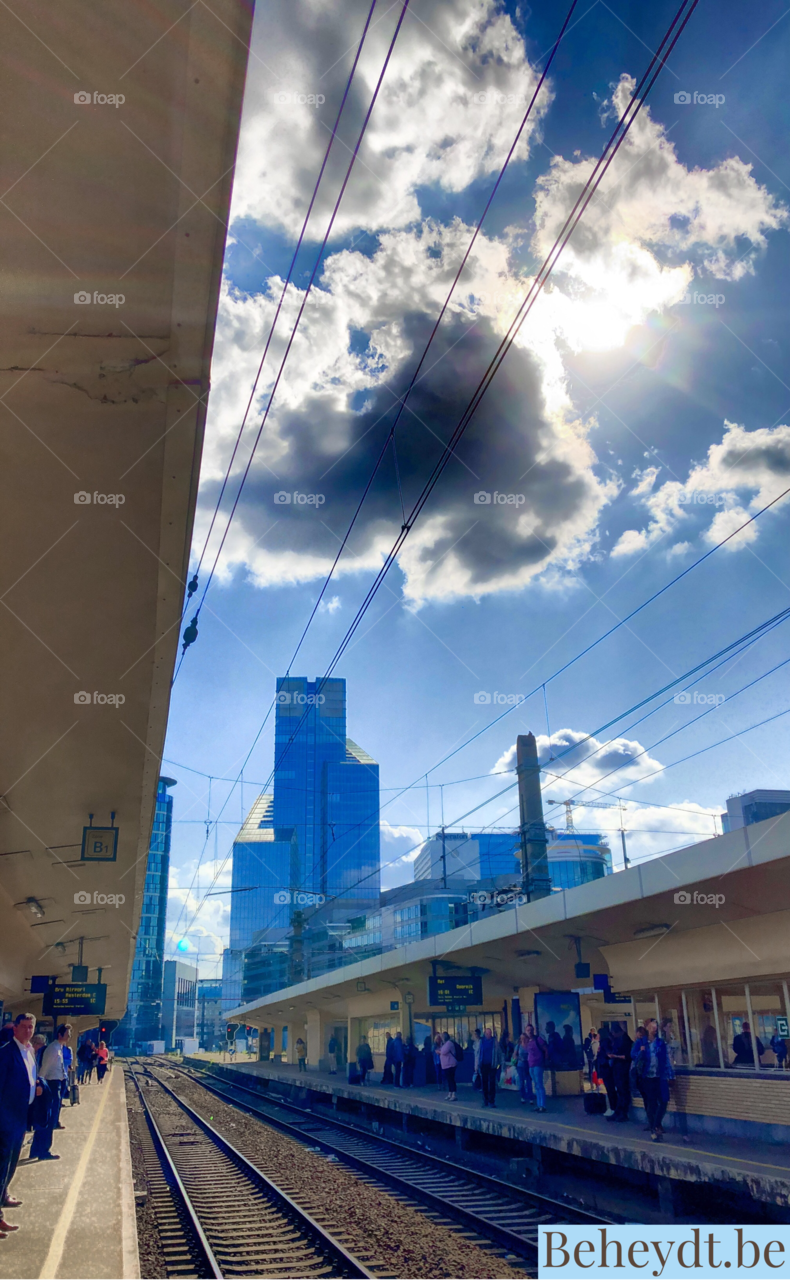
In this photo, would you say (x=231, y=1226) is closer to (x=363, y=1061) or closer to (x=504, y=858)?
(x=363, y=1061)

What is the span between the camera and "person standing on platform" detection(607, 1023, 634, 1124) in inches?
468

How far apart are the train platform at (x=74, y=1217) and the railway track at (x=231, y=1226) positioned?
68 cm

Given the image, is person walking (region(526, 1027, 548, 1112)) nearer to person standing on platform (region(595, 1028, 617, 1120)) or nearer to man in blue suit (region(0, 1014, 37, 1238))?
person standing on platform (region(595, 1028, 617, 1120))

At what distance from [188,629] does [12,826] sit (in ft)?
17.1

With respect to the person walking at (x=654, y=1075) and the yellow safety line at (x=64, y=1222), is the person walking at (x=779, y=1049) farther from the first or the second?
the yellow safety line at (x=64, y=1222)

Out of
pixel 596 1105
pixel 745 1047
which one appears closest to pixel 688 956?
pixel 745 1047

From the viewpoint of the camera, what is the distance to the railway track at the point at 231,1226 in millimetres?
7465

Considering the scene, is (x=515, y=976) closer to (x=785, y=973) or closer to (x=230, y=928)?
(x=785, y=973)

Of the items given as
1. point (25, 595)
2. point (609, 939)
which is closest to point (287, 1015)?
point (609, 939)

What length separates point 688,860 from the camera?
10062mm

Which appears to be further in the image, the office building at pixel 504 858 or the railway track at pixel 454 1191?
the office building at pixel 504 858

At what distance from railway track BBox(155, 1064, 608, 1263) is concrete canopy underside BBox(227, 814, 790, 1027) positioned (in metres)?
3.67

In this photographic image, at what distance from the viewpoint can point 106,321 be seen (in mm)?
4094

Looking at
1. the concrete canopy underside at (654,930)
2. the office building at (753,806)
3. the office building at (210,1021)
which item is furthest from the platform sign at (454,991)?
the office building at (210,1021)
